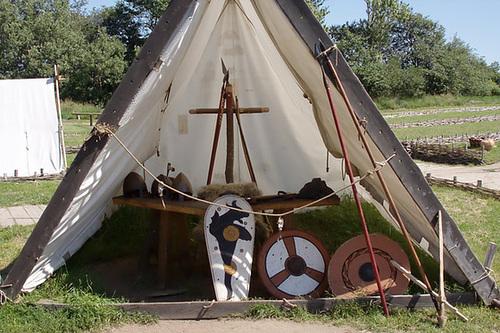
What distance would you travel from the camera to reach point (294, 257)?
3.81 meters

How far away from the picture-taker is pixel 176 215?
448cm

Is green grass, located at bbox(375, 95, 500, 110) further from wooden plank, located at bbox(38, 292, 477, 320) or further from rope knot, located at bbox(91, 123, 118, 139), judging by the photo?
rope knot, located at bbox(91, 123, 118, 139)

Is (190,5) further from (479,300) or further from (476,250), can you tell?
(476,250)

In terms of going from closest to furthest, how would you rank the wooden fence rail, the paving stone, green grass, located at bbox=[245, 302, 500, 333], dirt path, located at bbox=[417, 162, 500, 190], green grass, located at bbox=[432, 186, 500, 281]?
green grass, located at bbox=[245, 302, 500, 333] < green grass, located at bbox=[432, 186, 500, 281] < the paving stone < the wooden fence rail < dirt path, located at bbox=[417, 162, 500, 190]

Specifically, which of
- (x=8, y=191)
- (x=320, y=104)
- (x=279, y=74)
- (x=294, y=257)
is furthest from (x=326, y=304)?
(x=8, y=191)

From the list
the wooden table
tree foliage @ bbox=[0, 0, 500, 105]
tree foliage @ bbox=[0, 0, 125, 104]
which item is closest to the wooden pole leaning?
the wooden table

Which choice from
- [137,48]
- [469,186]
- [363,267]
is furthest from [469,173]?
[137,48]

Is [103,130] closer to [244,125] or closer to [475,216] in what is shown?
[244,125]

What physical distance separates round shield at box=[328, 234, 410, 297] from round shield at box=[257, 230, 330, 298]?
137 mm

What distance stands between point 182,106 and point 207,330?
9.34 ft

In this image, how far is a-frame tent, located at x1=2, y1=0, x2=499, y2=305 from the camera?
3402mm

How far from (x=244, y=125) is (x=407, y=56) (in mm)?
45248

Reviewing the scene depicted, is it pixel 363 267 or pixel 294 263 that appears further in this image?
pixel 294 263

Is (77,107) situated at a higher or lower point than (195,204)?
higher
